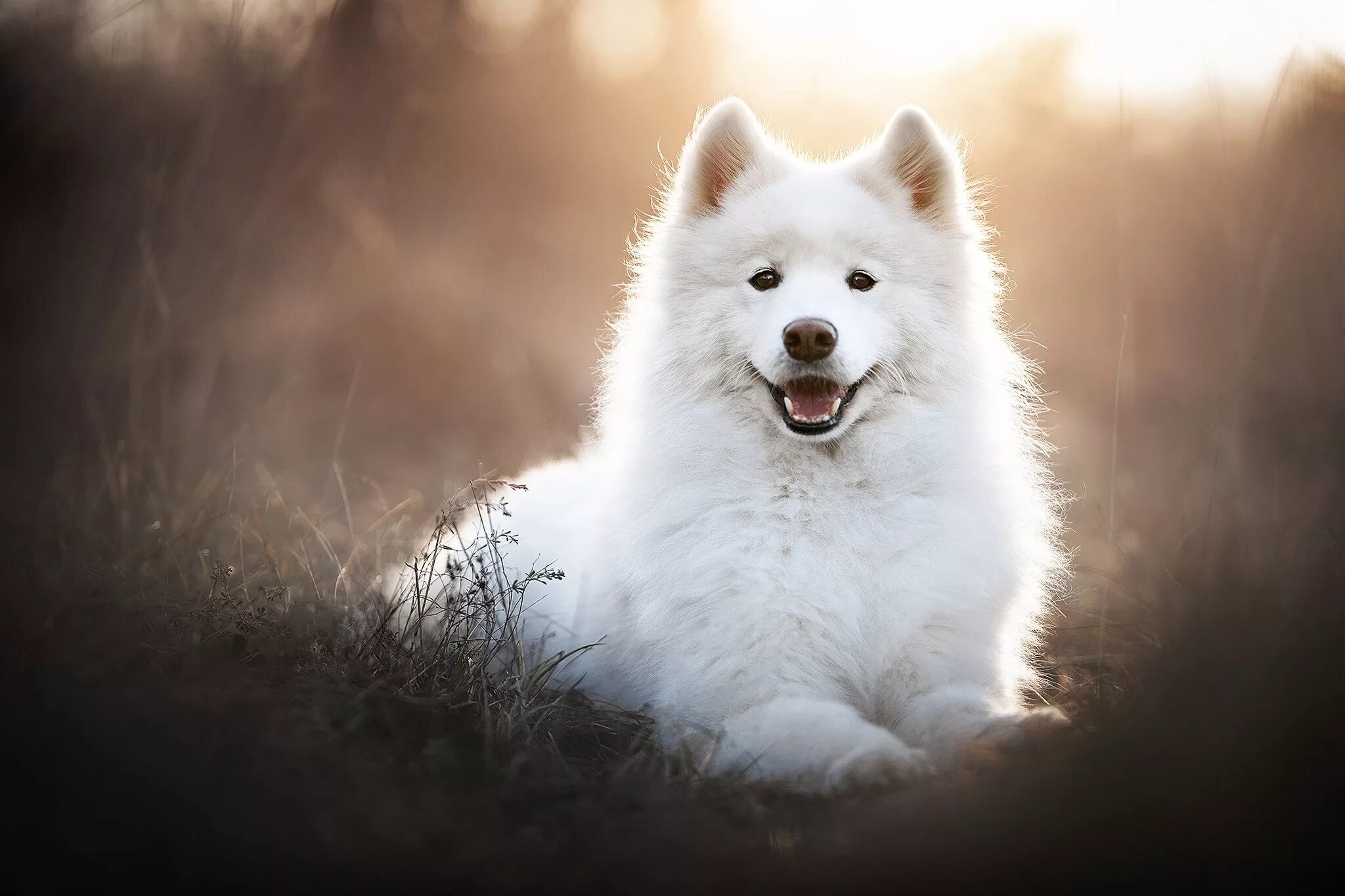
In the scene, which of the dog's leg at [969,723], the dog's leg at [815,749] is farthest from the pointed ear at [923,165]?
the dog's leg at [815,749]

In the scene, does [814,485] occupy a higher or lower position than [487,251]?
lower

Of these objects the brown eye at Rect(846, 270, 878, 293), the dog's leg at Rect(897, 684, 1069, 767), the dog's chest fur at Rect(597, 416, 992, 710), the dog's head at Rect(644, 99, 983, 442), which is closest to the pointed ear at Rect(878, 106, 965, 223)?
the dog's head at Rect(644, 99, 983, 442)

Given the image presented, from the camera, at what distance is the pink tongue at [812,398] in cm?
295

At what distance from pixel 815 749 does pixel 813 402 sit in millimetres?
1104

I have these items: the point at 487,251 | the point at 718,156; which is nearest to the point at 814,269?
the point at 718,156

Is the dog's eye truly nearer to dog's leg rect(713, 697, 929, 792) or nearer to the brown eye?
the brown eye

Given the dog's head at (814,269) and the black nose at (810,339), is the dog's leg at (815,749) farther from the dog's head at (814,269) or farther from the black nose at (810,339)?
the black nose at (810,339)

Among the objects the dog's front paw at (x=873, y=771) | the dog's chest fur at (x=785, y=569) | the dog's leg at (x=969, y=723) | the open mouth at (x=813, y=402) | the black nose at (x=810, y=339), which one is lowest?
the dog's front paw at (x=873, y=771)

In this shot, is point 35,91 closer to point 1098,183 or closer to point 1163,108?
point 1163,108

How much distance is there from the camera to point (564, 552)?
361 cm

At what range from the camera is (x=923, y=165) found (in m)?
3.36

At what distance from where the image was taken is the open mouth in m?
2.94

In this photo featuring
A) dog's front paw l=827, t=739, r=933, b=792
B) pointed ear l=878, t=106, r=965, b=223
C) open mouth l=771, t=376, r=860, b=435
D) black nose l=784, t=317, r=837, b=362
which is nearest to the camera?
dog's front paw l=827, t=739, r=933, b=792

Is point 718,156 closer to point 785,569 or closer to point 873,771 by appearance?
point 785,569
